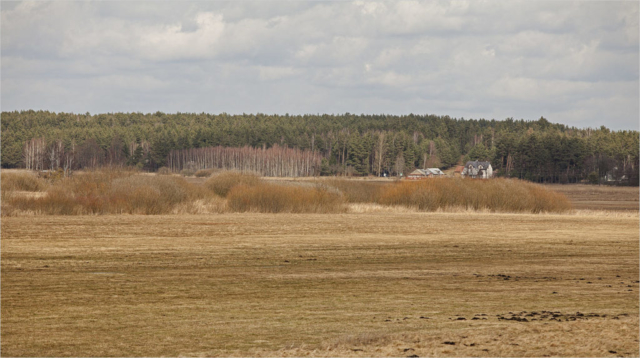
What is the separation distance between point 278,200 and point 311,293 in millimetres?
31630

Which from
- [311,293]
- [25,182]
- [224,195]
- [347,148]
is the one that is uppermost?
[347,148]

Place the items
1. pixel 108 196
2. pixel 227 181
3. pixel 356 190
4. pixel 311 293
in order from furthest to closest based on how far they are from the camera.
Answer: pixel 356 190 → pixel 227 181 → pixel 108 196 → pixel 311 293

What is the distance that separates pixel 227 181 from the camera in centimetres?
5722

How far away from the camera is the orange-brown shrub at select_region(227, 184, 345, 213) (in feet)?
159

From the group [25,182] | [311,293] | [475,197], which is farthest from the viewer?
→ [25,182]

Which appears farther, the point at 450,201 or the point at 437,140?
the point at 437,140

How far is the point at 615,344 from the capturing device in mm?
12102

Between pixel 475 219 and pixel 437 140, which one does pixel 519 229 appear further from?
pixel 437 140

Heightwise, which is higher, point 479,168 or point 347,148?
point 347,148

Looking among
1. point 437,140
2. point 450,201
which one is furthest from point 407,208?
point 437,140

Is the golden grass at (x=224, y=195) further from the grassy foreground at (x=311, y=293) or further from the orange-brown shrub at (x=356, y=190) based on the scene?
the grassy foreground at (x=311, y=293)

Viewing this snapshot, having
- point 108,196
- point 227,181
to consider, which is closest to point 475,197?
point 227,181

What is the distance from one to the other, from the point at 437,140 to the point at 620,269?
15900 cm

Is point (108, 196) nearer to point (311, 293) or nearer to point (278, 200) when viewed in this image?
point (278, 200)
